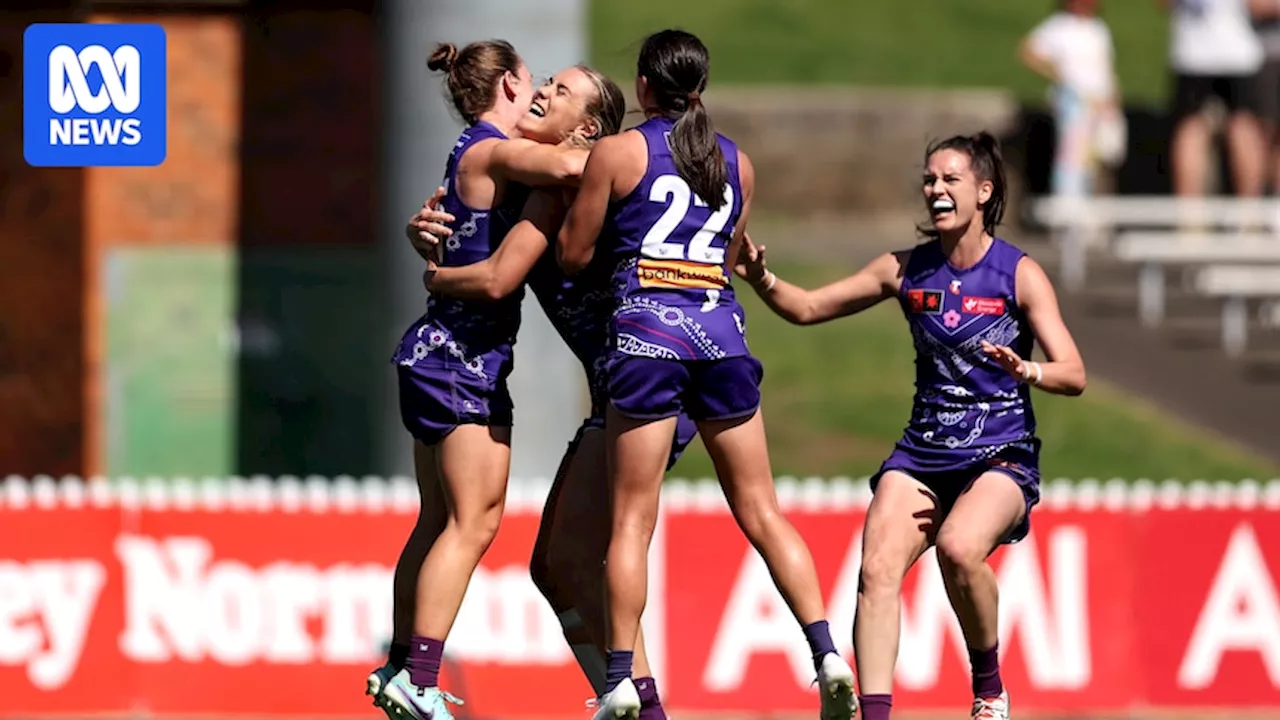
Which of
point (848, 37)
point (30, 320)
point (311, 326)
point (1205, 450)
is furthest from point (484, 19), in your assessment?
point (848, 37)

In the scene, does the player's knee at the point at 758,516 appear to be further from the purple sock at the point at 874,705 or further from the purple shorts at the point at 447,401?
the purple shorts at the point at 447,401

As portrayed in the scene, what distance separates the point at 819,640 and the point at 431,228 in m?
1.90

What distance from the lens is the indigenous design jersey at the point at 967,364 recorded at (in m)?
8.13

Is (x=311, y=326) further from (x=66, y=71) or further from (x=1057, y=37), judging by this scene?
(x=66, y=71)

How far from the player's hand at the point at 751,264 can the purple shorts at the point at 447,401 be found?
100 cm

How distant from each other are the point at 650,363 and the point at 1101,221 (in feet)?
38.0

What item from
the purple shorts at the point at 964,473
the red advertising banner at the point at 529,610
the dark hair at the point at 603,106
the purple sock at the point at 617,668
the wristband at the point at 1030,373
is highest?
the dark hair at the point at 603,106

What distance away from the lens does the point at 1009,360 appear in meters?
7.75

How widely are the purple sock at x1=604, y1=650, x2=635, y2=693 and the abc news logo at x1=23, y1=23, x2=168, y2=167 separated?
2224 millimetres

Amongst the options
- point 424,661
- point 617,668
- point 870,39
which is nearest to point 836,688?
point 617,668

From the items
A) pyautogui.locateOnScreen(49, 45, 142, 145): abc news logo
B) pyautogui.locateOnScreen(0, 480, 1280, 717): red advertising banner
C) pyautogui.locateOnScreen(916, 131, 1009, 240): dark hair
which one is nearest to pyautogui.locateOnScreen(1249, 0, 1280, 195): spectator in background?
pyautogui.locateOnScreen(0, 480, 1280, 717): red advertising banner

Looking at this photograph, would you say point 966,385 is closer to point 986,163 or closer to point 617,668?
point 986,163

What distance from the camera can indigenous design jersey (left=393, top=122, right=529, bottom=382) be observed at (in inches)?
306

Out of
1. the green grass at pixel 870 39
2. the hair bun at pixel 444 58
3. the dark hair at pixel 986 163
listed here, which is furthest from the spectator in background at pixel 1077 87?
the hair bun at pixel 444 58
